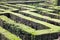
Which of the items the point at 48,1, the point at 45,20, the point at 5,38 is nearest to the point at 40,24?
the point at 45,20

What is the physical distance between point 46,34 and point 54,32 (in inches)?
14.5

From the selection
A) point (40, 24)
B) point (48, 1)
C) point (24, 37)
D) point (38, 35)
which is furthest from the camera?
point (48, 1)

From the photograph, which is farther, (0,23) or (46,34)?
(0,23)

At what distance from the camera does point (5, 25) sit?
8078 mm

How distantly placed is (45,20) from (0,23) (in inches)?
76.1

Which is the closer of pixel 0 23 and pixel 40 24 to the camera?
pixel 40 24

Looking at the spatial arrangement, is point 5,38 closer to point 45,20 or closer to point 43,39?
point 43,39

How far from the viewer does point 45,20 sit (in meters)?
8.55

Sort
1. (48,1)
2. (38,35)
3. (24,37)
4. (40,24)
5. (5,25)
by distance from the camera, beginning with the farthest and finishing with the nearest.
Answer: (48,1) → (5,25) → (40,24) → (24,37) → (38,35)

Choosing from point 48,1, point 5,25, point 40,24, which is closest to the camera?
point 40,24

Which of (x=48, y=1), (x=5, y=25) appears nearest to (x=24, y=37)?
(x=5, y=25)

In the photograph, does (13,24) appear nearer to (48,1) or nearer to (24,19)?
(24,19)

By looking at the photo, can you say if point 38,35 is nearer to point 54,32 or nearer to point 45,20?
point 54,32

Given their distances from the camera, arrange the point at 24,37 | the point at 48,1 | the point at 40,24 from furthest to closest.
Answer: the point at 48,1 < the point at 40,24 < the point at 24,37
